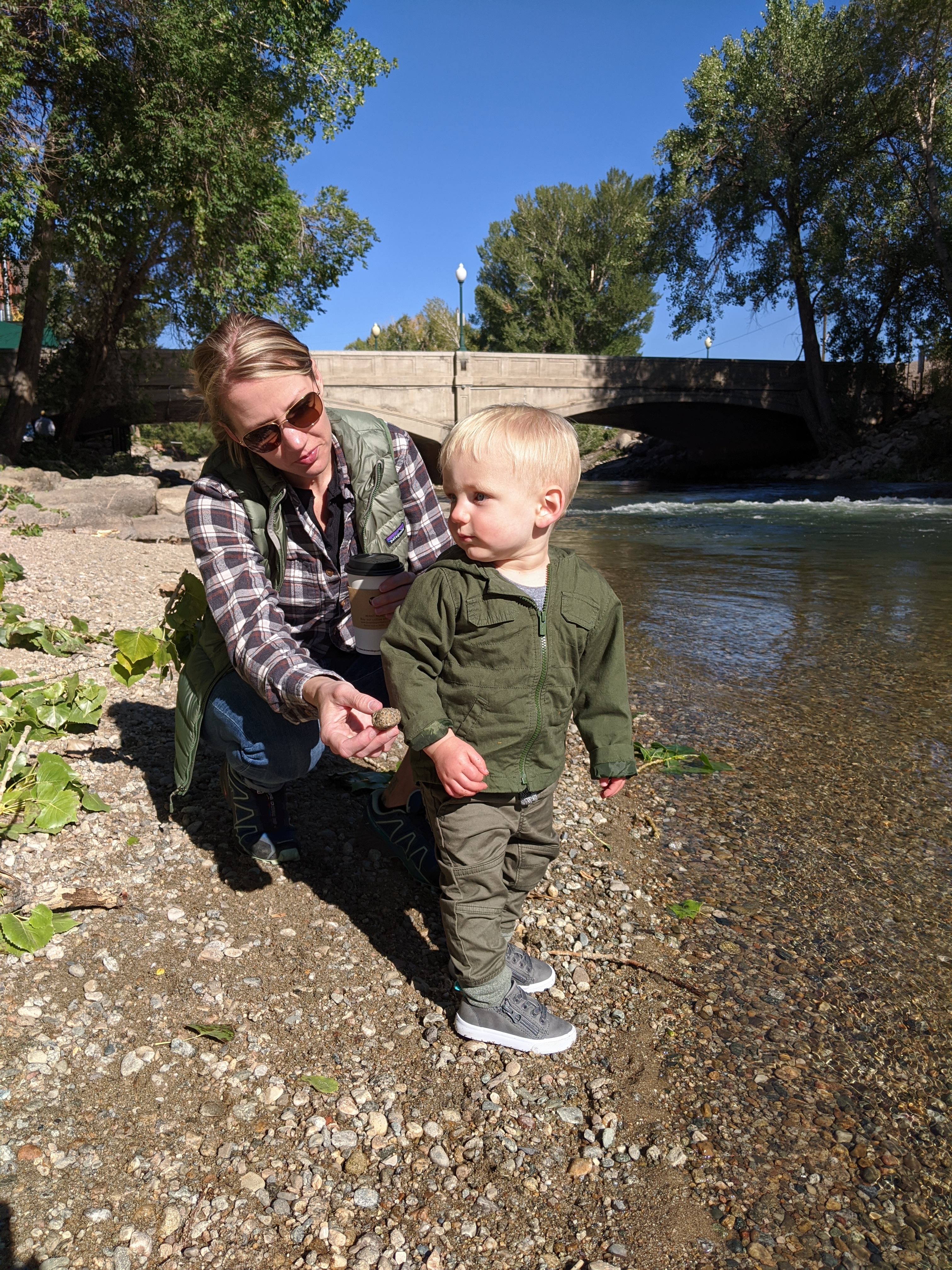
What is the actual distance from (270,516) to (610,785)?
1.29 metres

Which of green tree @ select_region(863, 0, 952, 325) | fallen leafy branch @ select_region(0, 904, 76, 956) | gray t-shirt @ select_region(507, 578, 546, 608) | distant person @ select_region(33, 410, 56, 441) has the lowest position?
fallen leafy branch @ select_region(0, 904, 76, 956)

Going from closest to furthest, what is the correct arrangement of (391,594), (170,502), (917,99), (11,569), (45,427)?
(391,594) < (11,569) < (170,502) < (45,427) < (917,99)

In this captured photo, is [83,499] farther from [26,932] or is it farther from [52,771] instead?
[26,932]

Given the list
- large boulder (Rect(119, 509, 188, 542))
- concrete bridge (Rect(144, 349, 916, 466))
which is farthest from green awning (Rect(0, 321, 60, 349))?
large boulder (Rect(119, 509, 188, 542))

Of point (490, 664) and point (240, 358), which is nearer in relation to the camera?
point (490, 664)

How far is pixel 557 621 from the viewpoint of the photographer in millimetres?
2135

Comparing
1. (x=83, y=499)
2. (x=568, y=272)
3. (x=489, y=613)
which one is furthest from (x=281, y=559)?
(x=568, y=272)

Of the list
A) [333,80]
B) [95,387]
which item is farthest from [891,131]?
[95,387]

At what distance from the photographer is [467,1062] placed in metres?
2.03

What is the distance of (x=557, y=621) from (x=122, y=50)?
54.8ft

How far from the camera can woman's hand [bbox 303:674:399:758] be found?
1944 mm

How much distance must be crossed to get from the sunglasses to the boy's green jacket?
0.63 m

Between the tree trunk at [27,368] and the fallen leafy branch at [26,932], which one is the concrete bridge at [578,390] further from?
the fallen leafy branch at [26,932]

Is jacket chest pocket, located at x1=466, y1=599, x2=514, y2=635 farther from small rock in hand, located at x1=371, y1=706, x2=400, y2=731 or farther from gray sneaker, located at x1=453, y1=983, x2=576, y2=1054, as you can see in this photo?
gray sneaker, located at x1=453, y1=983, x2=576, y2=1054
